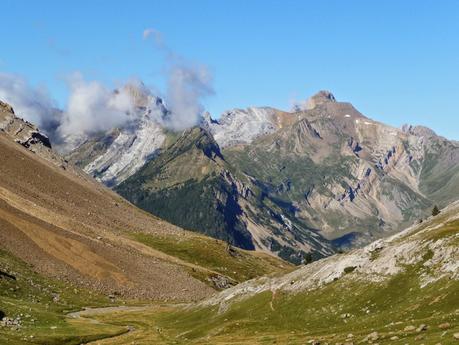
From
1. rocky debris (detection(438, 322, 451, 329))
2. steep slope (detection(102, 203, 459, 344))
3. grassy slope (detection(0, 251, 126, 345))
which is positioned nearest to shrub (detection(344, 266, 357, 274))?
steep slope (detection(102, 203, 459, 344))

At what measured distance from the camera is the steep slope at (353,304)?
201ft

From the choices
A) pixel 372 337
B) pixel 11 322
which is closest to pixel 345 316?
pixel 372 337

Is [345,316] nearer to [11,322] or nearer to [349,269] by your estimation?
[349,269]

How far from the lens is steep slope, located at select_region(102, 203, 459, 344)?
61.3 meters

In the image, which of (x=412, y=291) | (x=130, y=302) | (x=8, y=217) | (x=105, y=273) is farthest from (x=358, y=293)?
(x=8, y=217)

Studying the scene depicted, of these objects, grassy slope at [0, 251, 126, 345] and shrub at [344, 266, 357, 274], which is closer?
grassy slope at [0, 251, 126, 345]

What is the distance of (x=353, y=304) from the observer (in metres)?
79.2

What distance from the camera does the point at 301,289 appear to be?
94375 millimetres

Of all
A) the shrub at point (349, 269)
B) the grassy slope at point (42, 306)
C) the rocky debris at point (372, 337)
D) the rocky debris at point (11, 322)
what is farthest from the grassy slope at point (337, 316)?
the rocky debris at point (11, 322)

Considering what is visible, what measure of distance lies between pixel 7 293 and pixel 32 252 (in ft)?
141

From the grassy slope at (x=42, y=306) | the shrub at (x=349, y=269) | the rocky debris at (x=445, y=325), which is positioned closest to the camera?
the rocky debris at (x=445, y=325)

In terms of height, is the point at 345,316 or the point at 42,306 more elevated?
the point at 42,306

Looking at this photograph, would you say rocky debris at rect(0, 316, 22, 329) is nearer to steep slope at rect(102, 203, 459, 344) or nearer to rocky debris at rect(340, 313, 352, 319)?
steep slope at rect(102, 203, 459, 344)

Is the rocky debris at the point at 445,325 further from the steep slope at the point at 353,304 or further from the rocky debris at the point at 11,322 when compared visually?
the rocky debris at the point at 11,322
